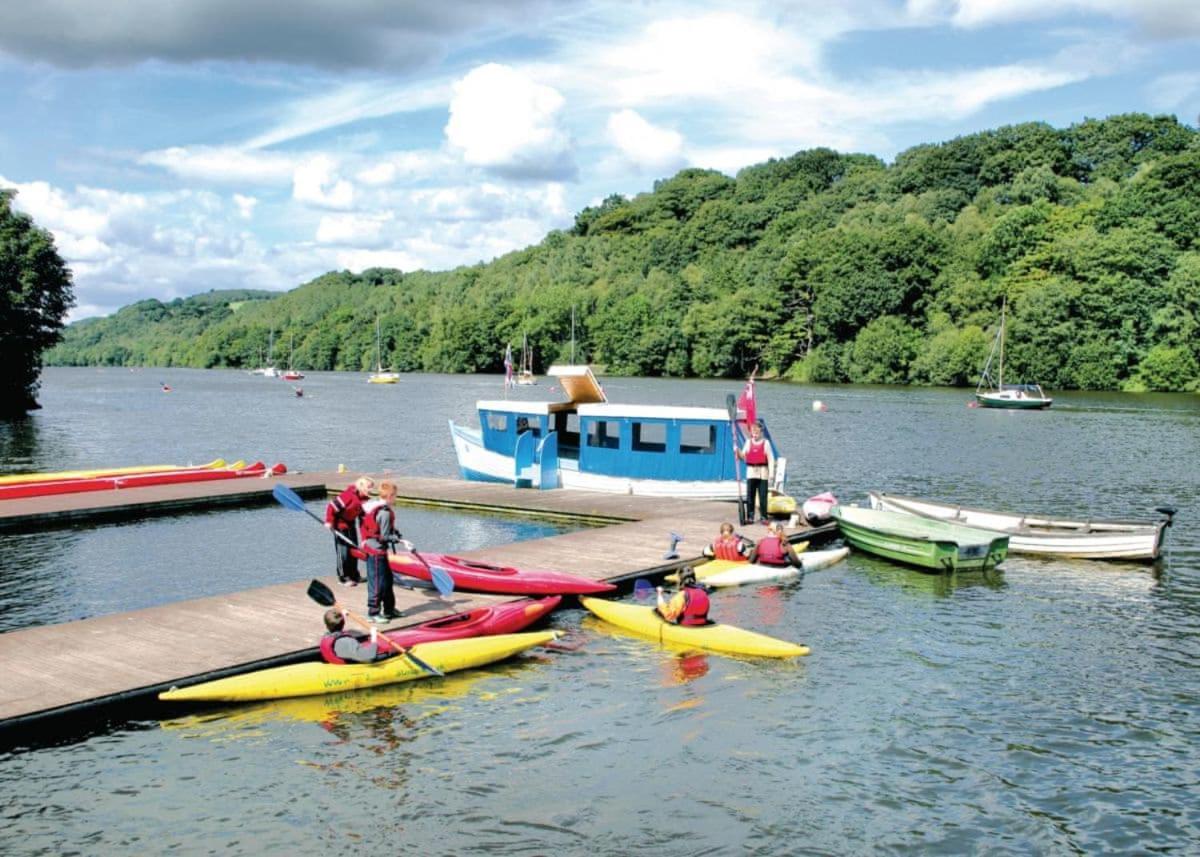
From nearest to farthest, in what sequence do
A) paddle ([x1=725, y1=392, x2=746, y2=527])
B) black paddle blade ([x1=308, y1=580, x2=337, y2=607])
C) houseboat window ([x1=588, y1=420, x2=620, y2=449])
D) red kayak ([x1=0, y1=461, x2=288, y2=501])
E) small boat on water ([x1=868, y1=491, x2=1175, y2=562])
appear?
1. black paddle blade ([x1=308, y1=580, x2=337, y2=607])
2. small boat on water ([x1=868, y1=491, x2=1175, y2=562])
3. paddle ([x1=725, y1=392, x2=746, y2=527])
4. houseboat window ([x1=588, y1=420, x2=620, y2=449])
5. red kayak ([x1=0, y1=461, x2=288, y2=501])

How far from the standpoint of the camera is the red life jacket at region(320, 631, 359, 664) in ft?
52.2

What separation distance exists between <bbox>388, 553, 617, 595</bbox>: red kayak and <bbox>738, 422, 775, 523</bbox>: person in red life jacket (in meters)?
7.60

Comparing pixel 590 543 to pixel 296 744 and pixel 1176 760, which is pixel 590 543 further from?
pixel 1176 760

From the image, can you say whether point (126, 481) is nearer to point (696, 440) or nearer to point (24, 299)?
point (696, 440)

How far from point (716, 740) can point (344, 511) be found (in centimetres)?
859

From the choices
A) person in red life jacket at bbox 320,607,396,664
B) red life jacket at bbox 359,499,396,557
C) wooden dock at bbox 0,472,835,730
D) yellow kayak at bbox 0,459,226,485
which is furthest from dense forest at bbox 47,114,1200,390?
person in red life jacket at bbox 320,607,396,664

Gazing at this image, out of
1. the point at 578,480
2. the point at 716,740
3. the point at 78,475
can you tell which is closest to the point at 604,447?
the point at 578,480

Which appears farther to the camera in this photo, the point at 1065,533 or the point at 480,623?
the point at 1065,533

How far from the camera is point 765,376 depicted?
500ft

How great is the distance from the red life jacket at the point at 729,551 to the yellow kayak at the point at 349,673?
721cm

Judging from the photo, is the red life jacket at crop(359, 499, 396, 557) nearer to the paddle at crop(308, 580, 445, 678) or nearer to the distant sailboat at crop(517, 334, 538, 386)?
the paddle at crop(308, 580, 445, 678)

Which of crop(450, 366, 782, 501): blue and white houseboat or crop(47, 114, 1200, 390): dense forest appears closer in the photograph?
crop(450, 366, 782, 501): blue and white houseboat

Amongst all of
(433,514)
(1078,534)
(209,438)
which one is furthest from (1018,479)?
(209,438)

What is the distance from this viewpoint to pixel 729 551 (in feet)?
79.6
